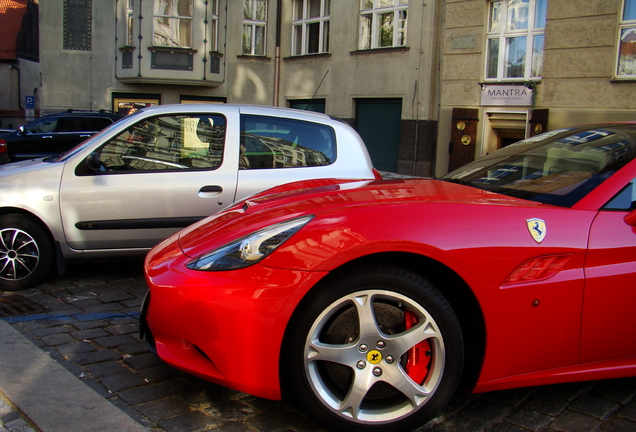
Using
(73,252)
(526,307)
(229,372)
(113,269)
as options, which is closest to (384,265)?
(526,307)

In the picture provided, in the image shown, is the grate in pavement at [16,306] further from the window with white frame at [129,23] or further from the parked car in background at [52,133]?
→ the window with white frame at [129,23]

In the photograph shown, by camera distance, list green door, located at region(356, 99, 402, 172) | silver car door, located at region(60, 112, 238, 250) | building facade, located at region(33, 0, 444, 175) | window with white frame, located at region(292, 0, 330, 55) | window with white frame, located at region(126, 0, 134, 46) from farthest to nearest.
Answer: window with white frame, located at region(126, 0, 134, 46) < window with white frame, located at region(292, 0, 330, 55) < green door, located at region(356, 99, 402, 172) < building facade, located at region(33, 0, 444, 175) < silver car door, located at region(60, 112, 238, 250)

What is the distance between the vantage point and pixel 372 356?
249cm

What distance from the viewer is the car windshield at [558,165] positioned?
9.48ft

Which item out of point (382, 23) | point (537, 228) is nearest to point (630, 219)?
point (537, 228)

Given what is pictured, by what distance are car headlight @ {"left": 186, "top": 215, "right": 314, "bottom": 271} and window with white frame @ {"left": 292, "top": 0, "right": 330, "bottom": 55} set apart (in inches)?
720

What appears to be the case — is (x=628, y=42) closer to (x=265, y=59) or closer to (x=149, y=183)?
(x=149, y=183)

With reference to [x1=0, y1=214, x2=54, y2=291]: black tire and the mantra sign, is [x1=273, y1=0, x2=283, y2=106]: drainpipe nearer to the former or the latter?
the mantra sign

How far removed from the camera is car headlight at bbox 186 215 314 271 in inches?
101

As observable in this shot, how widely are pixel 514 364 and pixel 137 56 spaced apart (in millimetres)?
21293

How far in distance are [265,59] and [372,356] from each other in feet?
67.0

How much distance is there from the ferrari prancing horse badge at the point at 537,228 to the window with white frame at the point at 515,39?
13467 mm

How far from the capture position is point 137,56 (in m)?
21.5

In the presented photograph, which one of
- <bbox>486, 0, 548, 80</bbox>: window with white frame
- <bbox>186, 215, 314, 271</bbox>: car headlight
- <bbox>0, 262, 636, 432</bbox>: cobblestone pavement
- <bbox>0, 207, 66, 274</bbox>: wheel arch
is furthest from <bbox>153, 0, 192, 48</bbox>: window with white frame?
<bbox>186, 215, 314, 271</bbox>: car headlight
